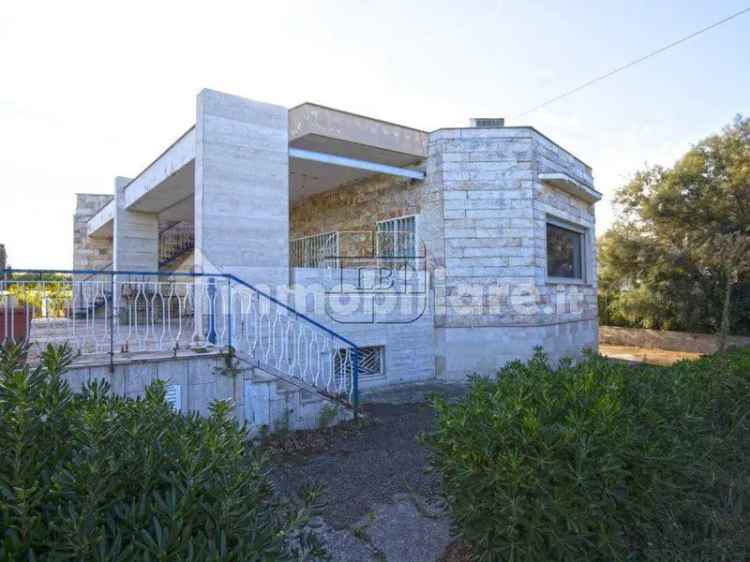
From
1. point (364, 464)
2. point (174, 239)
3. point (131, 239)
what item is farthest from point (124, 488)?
point (174, 239)

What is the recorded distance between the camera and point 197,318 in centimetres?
608

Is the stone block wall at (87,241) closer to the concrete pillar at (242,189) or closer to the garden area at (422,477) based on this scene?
the concrete pillar at (242,189)

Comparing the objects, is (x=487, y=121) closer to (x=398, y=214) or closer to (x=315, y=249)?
(x=398, y=214)

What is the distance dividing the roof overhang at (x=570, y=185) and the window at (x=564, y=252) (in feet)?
2.69

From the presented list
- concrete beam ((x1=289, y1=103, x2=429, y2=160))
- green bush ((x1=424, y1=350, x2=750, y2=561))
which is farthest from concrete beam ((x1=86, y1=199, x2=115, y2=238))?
green bush ((x1=424, y1=350, x2=750, y2=561))

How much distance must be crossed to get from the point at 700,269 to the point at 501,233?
8554 millimetres

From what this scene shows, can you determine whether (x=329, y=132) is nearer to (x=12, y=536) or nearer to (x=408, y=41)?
(x=408, y=41)

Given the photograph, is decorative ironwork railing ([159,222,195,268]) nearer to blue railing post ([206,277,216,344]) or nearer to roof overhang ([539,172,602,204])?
blue railing post ([206,277,216,344])

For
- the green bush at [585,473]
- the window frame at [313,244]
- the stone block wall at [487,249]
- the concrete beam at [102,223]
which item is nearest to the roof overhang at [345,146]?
the stone block wall at [487,249]

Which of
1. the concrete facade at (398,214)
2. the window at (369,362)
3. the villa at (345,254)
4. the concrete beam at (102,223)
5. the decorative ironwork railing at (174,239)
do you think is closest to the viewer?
the villa at (345,254)

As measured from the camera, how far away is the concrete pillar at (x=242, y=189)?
6230mm

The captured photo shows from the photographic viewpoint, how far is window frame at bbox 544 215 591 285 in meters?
9.52

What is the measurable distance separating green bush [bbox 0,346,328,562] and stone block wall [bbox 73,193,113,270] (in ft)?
45.6

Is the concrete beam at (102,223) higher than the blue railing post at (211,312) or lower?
higher
